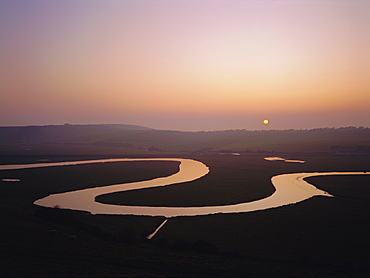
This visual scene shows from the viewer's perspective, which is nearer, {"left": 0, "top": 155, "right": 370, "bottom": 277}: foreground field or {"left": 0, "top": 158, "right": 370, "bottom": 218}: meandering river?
{"left": 0, "top": 155, "right": 370, "bottom": 277}: foreground field

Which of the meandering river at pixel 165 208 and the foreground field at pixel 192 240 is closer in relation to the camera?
the foreground field at pixel 192 240

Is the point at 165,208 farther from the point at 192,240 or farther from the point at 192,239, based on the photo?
the point at 192,240

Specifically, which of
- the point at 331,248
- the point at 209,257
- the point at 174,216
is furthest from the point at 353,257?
the point at 174,216

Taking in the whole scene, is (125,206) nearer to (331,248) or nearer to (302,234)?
Result: (302,234)

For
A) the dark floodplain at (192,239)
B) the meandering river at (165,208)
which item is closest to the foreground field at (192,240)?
the dark floodplain at (192,239)

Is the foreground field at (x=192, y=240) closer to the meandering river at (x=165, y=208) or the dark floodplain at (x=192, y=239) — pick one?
the dark floodplain at (x=192, y=239)

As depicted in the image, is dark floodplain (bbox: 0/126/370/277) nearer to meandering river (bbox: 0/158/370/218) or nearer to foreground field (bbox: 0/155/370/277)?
foreground field (bbox: 0/155/370/277)

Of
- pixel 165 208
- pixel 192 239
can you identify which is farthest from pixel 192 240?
pixel 165 208

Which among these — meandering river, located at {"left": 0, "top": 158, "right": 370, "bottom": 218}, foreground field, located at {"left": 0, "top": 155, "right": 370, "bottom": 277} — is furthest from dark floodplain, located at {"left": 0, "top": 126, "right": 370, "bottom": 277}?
meandering river, located at {"left": 0, "top": 158, "right": 370, "bottom": 218}
